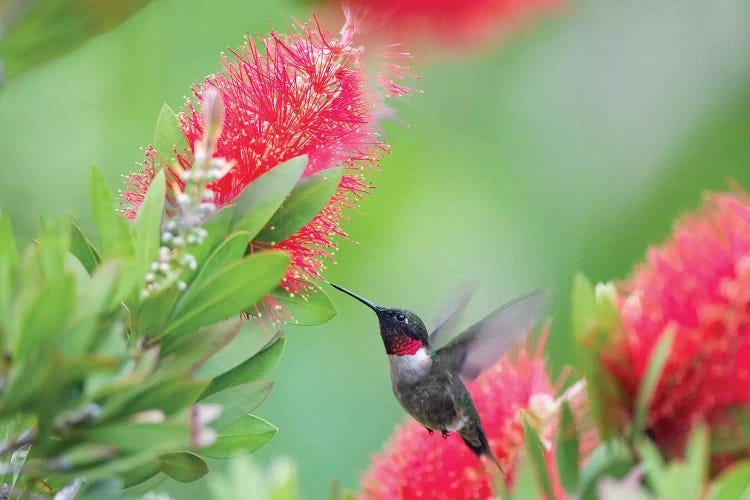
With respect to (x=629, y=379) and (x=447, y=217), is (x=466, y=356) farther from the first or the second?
(x=447, y=217)

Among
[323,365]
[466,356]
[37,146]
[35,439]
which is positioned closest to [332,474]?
[323,365]

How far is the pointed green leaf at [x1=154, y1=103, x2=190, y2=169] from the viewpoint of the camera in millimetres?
981

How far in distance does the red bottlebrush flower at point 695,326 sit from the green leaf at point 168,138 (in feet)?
1.41

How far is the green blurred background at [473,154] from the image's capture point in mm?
2617

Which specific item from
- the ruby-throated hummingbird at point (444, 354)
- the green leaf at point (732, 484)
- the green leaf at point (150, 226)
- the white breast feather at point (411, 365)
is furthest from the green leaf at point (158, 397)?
the white breast feather at point (411, 365)

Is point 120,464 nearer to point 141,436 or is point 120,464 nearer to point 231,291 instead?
point 141,436

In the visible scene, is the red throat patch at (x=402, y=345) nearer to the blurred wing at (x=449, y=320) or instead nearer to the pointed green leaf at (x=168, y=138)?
the blurred wing at (x=449, y=320)

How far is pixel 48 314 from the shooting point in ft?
2.17

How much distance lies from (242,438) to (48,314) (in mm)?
297

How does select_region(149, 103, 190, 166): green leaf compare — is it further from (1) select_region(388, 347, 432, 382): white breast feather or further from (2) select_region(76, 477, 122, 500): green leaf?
(1) select_region(388, 347, 432, 382): white breast feather

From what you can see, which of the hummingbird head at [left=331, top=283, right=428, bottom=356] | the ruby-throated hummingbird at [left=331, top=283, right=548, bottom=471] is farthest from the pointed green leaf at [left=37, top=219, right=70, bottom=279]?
the hummingbird head at [left=331, top=283, right=428, bottom=356]

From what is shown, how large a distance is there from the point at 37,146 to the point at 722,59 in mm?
2493

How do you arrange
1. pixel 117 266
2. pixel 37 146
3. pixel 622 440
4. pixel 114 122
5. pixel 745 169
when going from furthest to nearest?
pixel 745 169
pixel 114 122
pixel 37 146
pixel 622 440
pixel 117 266

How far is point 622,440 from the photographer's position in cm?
89
